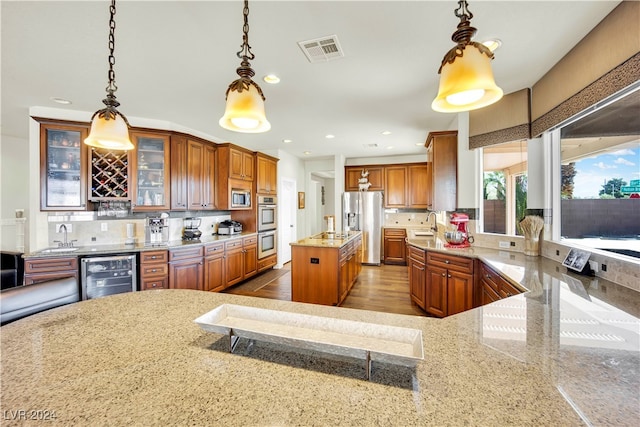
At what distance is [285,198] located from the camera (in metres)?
6.14

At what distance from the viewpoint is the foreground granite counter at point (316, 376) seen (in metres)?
0.61

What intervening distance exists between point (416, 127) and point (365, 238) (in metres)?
2.81

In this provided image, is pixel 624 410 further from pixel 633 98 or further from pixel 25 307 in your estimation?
pixel 25 307

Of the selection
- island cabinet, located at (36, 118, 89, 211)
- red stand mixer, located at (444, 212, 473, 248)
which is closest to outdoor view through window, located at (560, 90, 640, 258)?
red stand mixer, located at (444, 212, 473, 248)

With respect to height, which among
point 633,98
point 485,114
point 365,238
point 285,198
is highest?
point 485,114

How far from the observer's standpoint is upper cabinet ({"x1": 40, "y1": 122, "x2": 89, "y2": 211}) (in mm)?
3189

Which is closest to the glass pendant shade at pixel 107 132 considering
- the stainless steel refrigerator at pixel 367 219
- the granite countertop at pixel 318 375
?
the granite countertop at pixel 318 375

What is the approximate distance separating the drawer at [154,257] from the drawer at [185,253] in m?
0.06

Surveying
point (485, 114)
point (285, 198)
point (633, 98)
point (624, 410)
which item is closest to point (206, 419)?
point (624, 410)

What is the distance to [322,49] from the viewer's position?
2107 millimetres

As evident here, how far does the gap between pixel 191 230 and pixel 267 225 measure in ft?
5.34

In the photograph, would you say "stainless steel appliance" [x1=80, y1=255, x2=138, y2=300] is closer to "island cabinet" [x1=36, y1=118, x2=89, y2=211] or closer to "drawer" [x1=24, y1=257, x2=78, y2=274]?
"drawer" [x1=24, y1=257, x2=78, y2=274]

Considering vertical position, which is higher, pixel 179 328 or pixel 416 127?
pixel 416 127

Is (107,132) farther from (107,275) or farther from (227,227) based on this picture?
(227,227)
